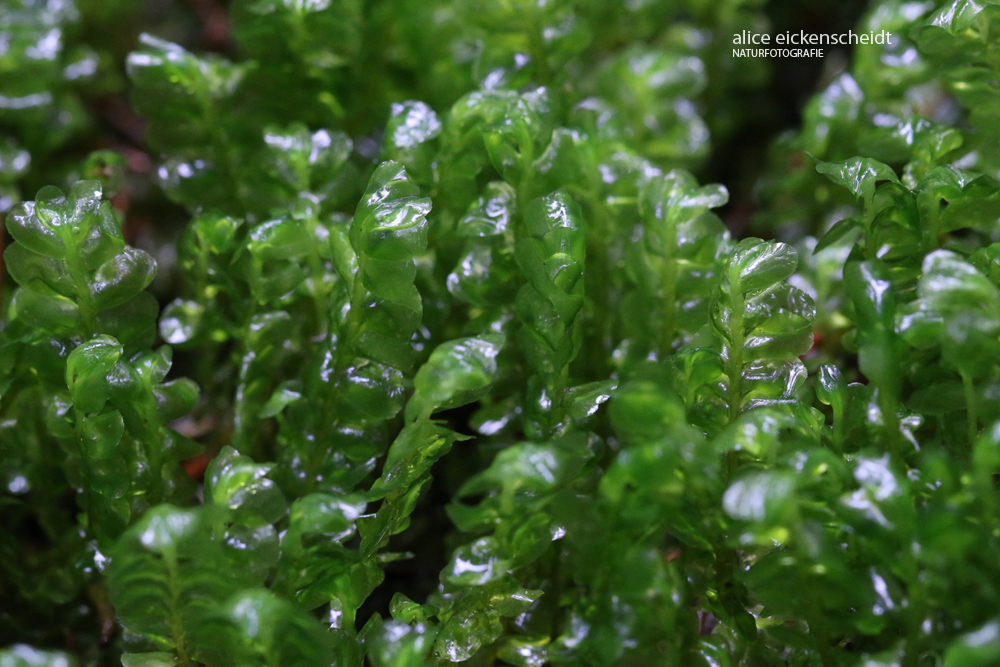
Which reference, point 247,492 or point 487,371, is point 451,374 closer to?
point 487,371

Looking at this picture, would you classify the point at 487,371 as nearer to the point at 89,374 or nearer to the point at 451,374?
the point at 451,374

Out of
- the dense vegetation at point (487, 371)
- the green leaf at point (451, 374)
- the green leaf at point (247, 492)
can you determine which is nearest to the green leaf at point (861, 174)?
the dense vegetation at point (487, 371)

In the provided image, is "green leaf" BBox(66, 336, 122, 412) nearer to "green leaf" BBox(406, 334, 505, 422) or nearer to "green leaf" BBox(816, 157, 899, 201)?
"green leaf" BBox(406, 334, 505, 422)

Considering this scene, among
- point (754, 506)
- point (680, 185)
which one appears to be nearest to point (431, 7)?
point (680, 185)

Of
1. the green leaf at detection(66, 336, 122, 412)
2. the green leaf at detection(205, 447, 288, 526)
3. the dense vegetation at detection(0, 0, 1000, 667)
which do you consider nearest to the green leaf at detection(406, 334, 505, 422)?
the dense vegetation at detection(0, 0, 1000, 667)

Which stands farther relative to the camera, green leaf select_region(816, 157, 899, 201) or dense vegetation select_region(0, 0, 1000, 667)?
green leaf select_region(816, 157, 899, 201)

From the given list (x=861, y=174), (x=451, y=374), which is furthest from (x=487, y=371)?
(x=861, y=174)

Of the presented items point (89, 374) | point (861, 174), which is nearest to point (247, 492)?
point (89, 374)

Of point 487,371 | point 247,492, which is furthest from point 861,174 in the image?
point 247,492

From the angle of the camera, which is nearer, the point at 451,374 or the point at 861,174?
the point at 451,374
